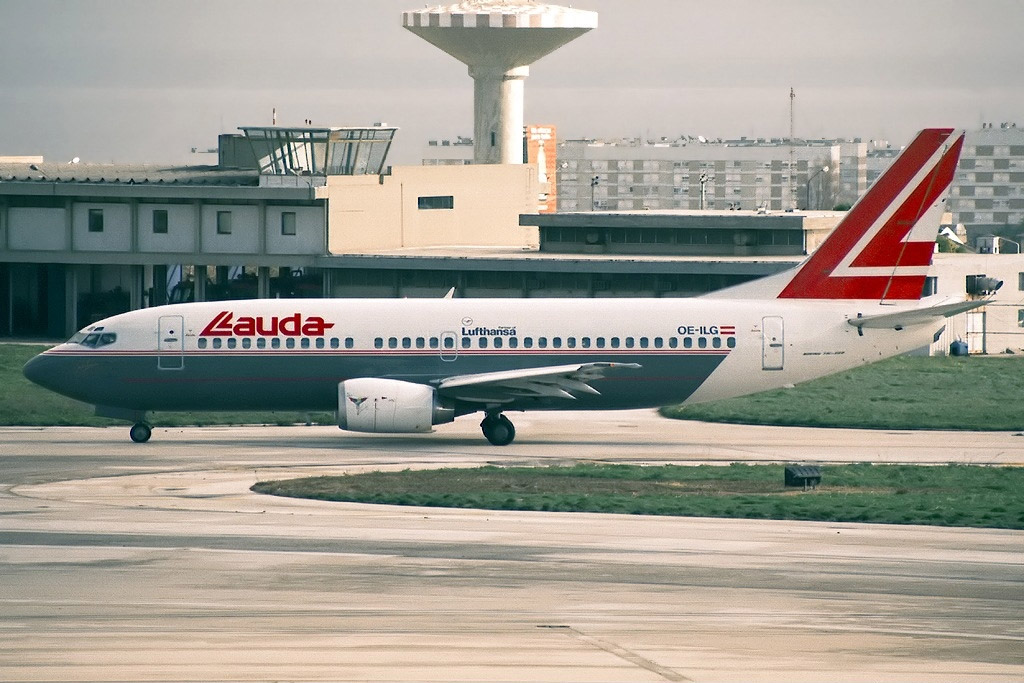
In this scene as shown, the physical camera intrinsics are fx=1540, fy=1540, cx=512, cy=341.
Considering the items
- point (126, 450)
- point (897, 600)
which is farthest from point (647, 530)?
point (126, 450)

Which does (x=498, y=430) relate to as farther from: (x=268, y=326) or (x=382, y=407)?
(x=268, y=326)

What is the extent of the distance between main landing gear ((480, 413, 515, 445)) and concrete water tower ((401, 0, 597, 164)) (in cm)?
7686

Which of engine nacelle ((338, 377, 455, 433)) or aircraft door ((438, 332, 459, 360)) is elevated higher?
aircraft door ((438, 332, 459, 360))

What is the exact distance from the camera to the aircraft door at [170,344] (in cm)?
4022

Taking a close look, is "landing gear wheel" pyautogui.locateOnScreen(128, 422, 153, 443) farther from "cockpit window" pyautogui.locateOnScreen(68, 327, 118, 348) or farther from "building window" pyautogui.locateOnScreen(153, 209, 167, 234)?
"building window" pyautogui.locateOnScreen(153, 209, 167, 234)

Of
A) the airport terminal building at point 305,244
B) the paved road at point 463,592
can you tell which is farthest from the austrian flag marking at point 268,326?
the airport terminal building at point 305,244

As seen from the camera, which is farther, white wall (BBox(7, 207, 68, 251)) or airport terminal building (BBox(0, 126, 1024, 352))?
white wall (BBox(7, 207, 68, 251))

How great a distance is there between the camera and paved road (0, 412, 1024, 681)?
19.4 m

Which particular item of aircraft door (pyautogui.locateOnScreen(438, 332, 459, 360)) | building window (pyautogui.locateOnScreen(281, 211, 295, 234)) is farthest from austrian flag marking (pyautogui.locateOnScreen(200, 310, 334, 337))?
building window (pyautogui.locateOnScreen(281, 211, 295, 234))

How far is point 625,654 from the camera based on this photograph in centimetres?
1980

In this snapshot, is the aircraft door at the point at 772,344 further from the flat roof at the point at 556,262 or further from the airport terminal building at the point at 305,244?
the airport terminal building at the point at 305,244

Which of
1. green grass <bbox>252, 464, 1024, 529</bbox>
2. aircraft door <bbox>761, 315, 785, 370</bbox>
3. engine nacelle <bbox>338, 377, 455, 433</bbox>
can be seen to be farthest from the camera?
aircraft door <bbox>761, 315, 785, 370</bbox>

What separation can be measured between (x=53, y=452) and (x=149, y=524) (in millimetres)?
11170

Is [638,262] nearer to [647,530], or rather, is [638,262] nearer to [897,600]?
[647,530]
